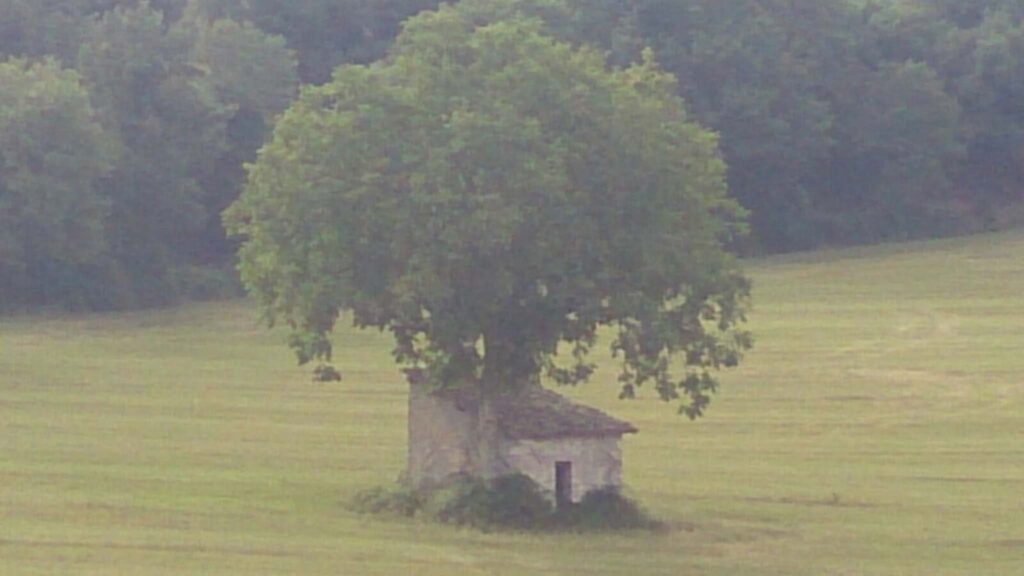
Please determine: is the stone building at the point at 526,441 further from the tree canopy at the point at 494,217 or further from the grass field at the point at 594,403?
the grass field at the point at 594,403

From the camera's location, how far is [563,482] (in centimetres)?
4047

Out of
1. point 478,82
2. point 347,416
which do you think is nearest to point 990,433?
point 347,416

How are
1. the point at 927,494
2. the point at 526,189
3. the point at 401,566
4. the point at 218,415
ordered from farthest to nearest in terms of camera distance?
1. the point at 218,415
2. the point at 927,494
3. the point at 526,189
4. the point at 401,566

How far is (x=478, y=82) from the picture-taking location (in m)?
39.7

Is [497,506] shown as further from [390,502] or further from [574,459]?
[390,502]

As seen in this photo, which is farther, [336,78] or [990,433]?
[990,433]

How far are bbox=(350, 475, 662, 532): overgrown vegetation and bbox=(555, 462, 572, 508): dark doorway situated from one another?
23cm

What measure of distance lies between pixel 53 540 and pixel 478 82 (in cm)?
1046

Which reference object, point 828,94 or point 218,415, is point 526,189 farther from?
point 828,94

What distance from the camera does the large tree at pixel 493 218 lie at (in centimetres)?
3819

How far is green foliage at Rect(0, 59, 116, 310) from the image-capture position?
251ft

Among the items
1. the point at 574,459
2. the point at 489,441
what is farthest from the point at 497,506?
the point at 574,459

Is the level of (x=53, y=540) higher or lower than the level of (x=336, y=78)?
lower

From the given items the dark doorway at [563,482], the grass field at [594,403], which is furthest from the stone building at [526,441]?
the grass field at [594,403]
